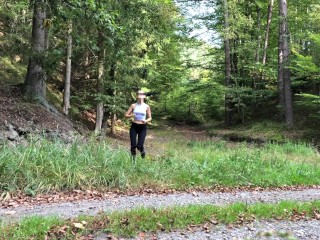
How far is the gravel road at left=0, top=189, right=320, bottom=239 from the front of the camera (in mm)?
5023

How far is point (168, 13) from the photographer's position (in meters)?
13.5

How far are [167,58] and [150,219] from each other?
20801 millimetres

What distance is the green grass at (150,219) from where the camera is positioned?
450 cm

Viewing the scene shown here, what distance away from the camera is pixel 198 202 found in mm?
6652

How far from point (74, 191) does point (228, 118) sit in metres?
18.7

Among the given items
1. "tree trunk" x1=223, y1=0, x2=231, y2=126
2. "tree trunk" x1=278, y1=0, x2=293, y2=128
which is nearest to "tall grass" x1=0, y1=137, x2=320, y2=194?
"tree trunk" x1=278, y1=0, x2=293, y2=128

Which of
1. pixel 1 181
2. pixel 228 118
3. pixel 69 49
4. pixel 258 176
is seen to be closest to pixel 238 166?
pixel 258 176

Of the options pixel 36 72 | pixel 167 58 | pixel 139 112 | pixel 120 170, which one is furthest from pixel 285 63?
pixel 120 170

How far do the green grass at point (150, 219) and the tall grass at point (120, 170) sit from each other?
200 centimetres

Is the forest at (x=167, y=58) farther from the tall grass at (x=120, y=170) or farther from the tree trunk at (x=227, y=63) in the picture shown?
the tall grass at (x=120, y=170)

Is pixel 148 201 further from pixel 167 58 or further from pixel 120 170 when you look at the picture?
pixel 167 58

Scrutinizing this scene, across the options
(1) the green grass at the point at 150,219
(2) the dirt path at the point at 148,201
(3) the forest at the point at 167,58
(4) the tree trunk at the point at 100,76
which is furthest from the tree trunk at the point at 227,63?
(1) the green grass at the point at 150,219

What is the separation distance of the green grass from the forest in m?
3.76

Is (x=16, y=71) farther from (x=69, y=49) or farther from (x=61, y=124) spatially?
(x=61, y=124)
